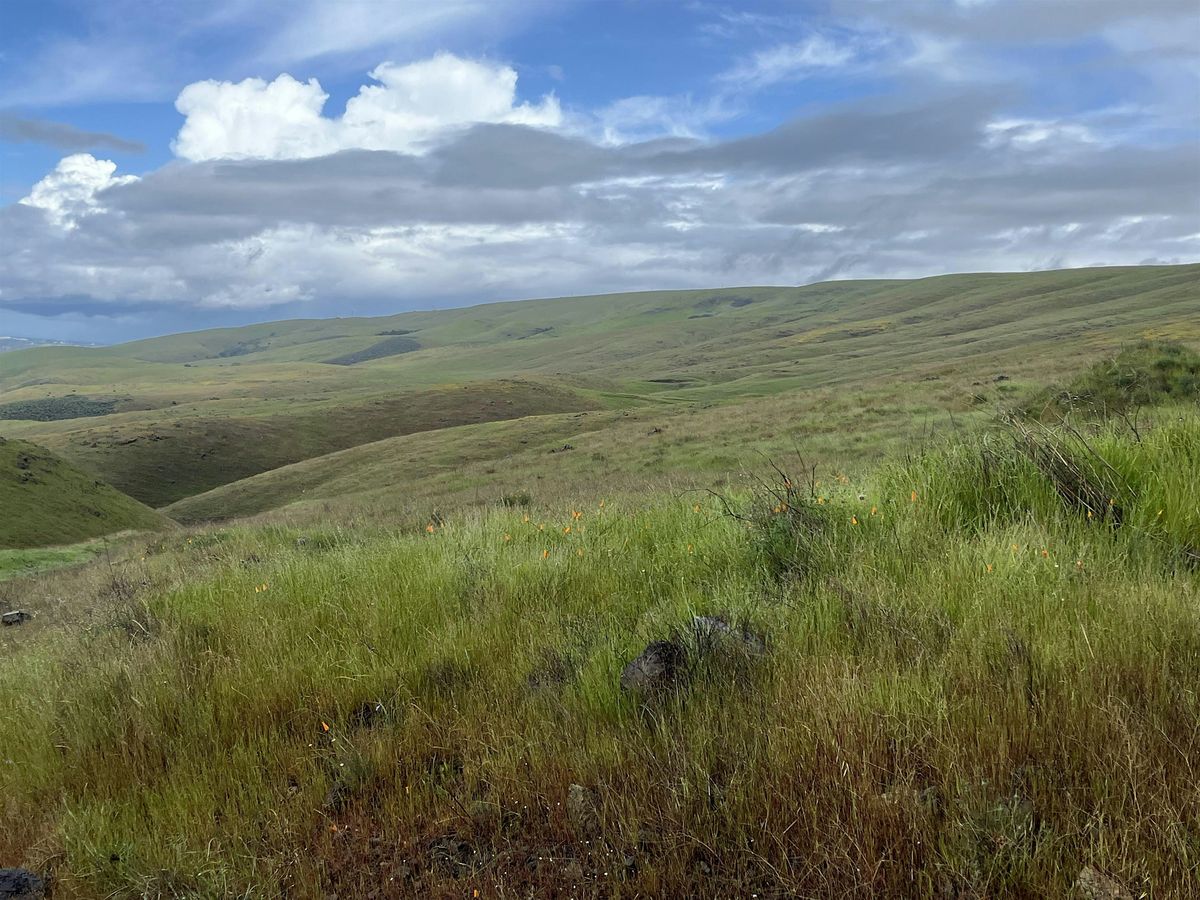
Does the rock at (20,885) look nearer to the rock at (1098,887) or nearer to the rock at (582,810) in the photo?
the rock at (582,810)

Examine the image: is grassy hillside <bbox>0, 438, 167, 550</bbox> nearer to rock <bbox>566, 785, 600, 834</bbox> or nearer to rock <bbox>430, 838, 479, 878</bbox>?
rock <bbox>430, 838, 479, 878</bbox>

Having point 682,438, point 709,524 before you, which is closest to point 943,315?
point 682,438

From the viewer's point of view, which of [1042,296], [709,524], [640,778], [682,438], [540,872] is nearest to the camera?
[540,872]

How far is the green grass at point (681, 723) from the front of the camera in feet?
7.34

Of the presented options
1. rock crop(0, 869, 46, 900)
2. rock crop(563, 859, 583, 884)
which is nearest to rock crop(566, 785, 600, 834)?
rock crop(563, 859, 583, 884)

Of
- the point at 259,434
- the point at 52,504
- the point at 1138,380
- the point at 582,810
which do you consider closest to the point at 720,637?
the point at 582,810

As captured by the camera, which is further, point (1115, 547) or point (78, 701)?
point (1115, 547)

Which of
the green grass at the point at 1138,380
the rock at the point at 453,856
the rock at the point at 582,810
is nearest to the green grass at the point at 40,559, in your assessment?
the rock at the point at 453,856

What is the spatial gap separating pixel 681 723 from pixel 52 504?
127 feet

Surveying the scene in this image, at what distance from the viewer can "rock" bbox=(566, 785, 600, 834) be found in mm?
2529

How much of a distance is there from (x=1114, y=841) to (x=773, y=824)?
0.91m

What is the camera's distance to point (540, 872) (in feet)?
7.94

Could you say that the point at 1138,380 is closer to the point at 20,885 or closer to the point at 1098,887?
the point at 1098,887

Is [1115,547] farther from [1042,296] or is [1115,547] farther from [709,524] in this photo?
[1042,296]
